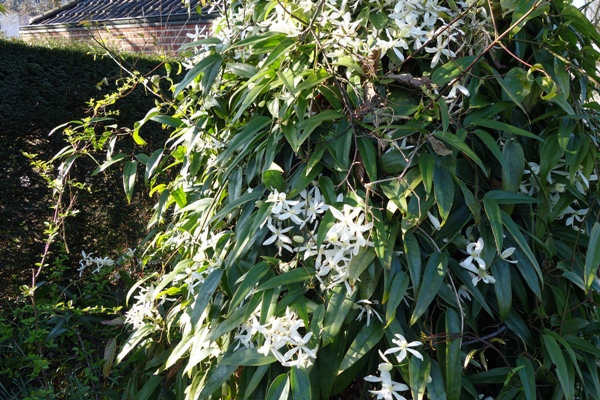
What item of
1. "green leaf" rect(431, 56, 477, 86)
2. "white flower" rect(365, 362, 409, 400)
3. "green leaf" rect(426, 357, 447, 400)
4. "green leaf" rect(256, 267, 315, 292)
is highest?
"green leaf" rect(431, 56, 477, 86)

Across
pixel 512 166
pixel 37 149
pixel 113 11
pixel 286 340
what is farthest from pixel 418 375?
pixel 113 11

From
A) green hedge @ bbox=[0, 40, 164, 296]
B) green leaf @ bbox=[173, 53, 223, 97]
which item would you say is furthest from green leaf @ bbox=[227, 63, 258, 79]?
Result: green hedge @ bbox=[0, 40, 164, 296]

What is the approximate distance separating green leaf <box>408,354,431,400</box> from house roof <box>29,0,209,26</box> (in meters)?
8.01

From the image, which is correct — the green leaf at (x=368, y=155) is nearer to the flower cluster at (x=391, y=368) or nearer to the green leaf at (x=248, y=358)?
the flower cluster at (x=391, y=368)

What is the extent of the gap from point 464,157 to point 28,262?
3325 mm

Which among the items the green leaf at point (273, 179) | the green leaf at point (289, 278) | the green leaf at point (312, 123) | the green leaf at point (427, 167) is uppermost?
the green leaf at point (312, 123)

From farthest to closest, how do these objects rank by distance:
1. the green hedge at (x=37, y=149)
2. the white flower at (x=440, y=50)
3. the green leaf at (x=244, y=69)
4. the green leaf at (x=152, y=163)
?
the green hedge at (x=37, y=149) → the green leaf at (x=152, y=163) → the green leaf at (x=244, y=69) → the white flower at (x=440, y=50)

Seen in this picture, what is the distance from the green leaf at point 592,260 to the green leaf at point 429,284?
0.31 m

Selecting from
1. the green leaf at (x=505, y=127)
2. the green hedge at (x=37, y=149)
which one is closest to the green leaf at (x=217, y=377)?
the green leaf at (x=505, y=127)

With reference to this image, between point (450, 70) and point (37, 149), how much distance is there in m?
3.34

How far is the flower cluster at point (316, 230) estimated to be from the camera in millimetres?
1231

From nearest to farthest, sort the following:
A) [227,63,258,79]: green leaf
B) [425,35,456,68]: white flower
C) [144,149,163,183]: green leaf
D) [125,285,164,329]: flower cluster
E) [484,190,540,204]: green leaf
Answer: [484,190,540,204]: green leaf
[425,35,456,68]: white flower
[227,63,258,79]: green leaf
[125,285,164,329]: flower cluster
[144,149,163,183]: green leaf

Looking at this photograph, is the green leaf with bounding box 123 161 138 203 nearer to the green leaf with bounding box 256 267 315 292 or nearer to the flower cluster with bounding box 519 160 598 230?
the green leaf with bounding box 256 267 315 292

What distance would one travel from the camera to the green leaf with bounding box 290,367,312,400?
3.93ft
